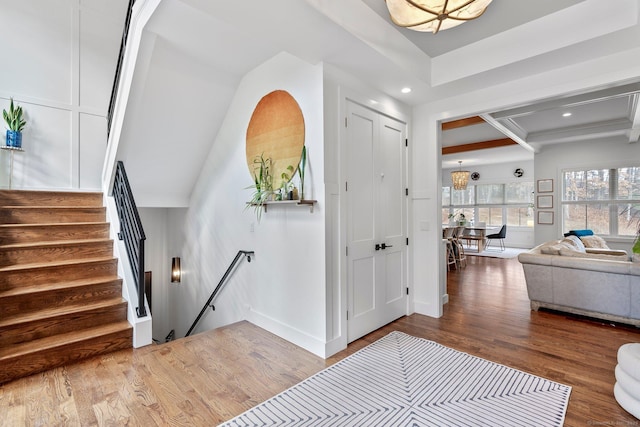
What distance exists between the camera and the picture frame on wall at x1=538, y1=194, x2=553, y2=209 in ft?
25.4

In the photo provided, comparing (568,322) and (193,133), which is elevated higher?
(193,133)

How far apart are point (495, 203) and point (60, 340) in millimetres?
11653

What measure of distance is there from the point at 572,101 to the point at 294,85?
3.92 m

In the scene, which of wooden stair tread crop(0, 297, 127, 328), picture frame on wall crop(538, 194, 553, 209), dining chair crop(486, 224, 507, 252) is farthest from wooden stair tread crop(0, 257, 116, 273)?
dining chair crop(486, 224, 507, 252)

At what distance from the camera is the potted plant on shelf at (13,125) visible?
13.0 feet

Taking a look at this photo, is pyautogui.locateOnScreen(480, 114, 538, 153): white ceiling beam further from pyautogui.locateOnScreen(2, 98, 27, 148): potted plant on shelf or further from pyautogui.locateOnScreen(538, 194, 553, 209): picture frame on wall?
pyautogui.locateOnScreen(2, 98, 27, 148): potted plant on shelf

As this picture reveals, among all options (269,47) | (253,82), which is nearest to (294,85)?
(269,47)

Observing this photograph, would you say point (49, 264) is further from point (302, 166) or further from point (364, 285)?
point (364, 285)

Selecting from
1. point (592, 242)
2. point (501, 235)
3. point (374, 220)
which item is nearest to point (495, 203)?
point (501, 235)

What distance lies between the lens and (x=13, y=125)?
3.99 meters

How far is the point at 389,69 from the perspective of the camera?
2.91 metres

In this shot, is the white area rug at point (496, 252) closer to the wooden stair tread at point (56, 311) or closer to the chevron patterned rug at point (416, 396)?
the chevron patterned rug at point (416, 396)

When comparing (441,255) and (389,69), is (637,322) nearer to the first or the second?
(441,255)

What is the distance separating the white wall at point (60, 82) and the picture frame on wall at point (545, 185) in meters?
9.45
